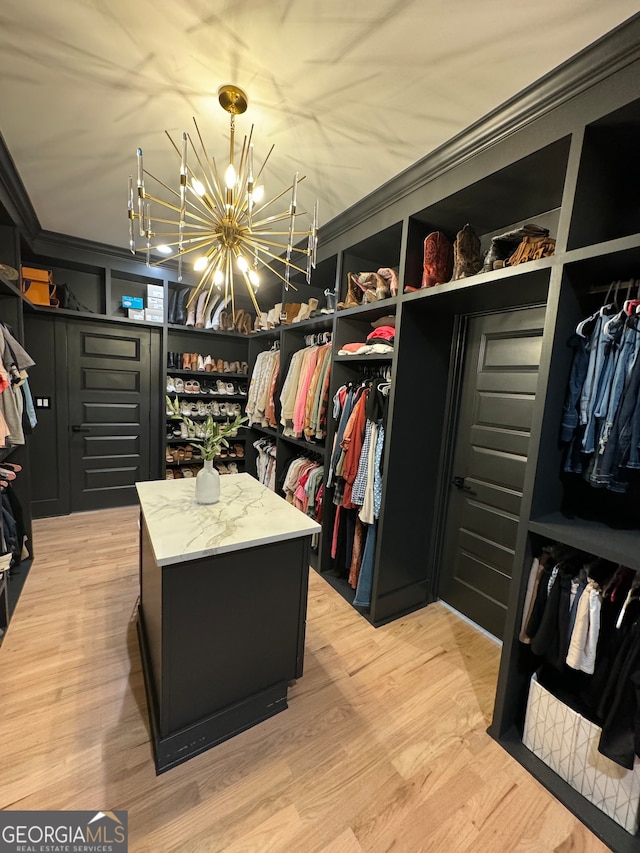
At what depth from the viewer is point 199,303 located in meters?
4.08

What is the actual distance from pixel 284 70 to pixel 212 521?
184cm

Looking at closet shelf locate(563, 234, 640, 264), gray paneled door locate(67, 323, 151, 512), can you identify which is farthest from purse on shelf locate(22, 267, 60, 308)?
closet shelf locate(563, 234, 640, 264)

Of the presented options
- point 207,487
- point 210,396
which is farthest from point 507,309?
point 210,396

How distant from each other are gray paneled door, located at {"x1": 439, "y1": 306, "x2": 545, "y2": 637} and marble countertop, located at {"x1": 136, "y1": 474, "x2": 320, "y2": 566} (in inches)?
49.8

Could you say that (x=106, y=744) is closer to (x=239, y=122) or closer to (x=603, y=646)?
(x=603, y=646)

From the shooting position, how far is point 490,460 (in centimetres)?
221

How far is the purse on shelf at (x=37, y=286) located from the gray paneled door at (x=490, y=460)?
3.77 meters

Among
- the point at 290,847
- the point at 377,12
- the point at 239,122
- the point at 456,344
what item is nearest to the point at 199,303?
the point at 239,122

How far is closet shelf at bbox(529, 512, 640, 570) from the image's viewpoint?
46.9 inches

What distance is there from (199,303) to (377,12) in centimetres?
336

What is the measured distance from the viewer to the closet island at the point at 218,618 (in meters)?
1.33

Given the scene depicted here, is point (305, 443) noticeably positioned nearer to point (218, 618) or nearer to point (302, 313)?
point (302, 313)

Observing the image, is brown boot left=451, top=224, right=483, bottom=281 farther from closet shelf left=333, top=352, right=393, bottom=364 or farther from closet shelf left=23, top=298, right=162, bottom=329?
closet shelf left=23, top=298, right=162, bottom=329

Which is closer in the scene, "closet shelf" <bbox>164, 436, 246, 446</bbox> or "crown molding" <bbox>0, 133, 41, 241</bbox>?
"crown molding" <bbox>0, 133, 41, 241</bbox>
